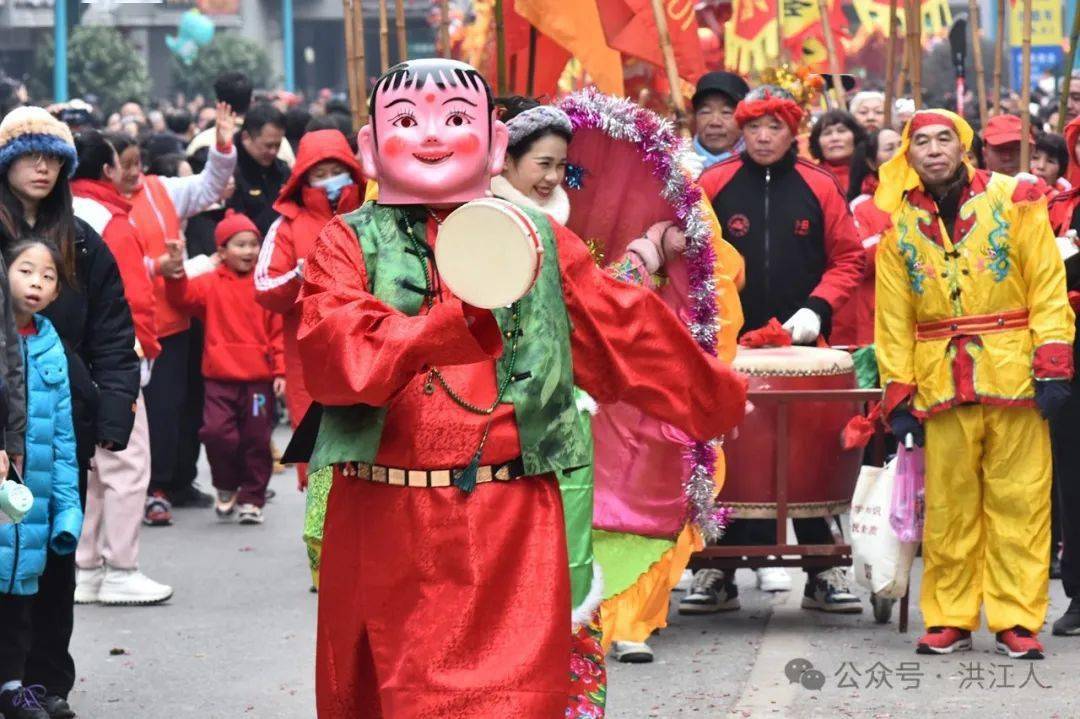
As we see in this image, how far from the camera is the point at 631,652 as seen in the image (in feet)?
23.6

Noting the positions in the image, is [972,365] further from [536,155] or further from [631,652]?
[536,155]

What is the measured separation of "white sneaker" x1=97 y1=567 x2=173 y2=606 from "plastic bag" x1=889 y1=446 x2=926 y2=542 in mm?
3048

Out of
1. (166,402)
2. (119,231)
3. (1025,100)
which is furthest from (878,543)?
(166,402)

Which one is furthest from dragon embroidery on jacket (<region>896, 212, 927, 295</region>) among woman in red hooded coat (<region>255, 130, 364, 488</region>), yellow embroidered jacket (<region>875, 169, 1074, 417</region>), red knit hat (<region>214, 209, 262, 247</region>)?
red knit hat (<region>214, 209, 262, 247</region>)

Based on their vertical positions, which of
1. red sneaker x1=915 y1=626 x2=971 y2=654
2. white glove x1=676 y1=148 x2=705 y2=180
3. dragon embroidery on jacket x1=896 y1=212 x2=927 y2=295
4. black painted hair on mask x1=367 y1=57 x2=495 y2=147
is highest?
black painted hair on mask x1=367 y1=57 x2=495 y2=147

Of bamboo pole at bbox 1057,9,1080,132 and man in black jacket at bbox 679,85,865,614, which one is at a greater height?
bamboo pole at bbox 1057,9,1080,132

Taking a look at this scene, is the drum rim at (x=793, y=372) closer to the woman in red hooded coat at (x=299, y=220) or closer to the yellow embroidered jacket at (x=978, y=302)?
the yellow embroidered jacket at (x=978, y=302)

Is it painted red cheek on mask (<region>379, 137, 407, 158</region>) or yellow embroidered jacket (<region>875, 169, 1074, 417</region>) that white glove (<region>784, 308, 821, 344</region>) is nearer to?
yellow embroidered jacket (<region>875, 169, 1074, 417</region>)

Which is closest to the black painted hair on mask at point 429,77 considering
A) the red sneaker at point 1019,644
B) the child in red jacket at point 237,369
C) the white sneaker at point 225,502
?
the red sneaker at point 1019,644

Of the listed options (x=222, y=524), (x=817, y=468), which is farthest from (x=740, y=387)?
(x=222, y=524)

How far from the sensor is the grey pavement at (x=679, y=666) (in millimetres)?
6535

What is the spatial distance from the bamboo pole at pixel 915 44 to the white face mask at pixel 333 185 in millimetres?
2414

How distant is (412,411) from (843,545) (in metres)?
3.80

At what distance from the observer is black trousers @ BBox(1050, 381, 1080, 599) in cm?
776
